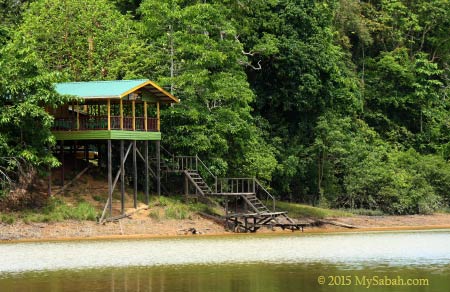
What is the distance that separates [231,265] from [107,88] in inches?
612

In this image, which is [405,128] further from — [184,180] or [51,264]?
[51,264]

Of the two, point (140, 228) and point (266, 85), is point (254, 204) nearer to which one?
point (140, 228)

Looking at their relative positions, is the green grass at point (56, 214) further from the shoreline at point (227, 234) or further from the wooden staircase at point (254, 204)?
the wooden staircase at point (254, 204)

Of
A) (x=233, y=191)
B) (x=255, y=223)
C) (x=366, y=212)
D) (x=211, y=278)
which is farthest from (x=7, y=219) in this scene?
(x=366, y=212)

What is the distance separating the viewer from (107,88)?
4081 centimetres

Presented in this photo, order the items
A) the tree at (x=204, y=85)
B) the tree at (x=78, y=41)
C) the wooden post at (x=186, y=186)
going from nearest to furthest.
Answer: the wooden post at (x=186, y=186), the tree at (x=204, y=85), the tree at (x=78, y=41)

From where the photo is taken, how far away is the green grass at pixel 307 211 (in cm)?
4844

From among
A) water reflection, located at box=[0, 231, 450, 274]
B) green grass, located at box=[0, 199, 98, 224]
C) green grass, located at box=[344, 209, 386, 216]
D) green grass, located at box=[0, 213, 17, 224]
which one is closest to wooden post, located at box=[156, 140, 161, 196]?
green grass, located at box=[0, 199, 98, 224]

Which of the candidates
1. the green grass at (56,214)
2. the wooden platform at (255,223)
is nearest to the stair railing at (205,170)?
the wooden platform at (255,223)

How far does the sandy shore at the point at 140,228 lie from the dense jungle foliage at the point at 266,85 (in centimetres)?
264

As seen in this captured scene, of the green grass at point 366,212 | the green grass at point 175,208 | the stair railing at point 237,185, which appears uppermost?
the stair railing at point 237,185

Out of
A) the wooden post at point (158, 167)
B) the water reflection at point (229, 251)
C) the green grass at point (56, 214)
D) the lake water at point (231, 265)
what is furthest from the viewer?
the wooden post at point (158, 167)

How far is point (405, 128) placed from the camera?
61281 millimetres

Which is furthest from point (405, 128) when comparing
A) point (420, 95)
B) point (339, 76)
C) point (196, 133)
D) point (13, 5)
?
point (13, 5)
